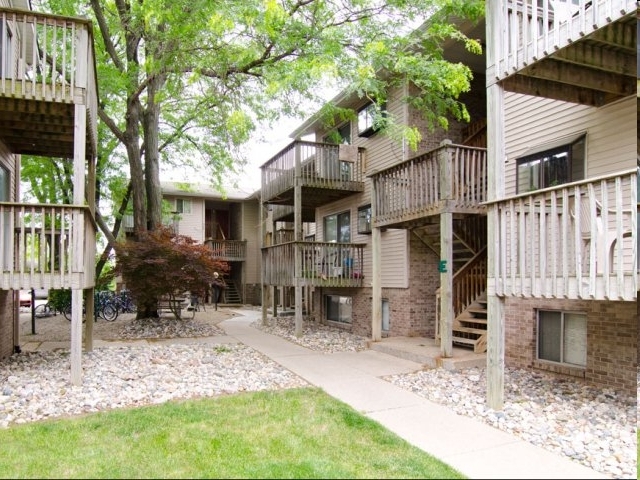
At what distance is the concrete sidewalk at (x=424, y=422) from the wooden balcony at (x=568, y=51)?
4264mm

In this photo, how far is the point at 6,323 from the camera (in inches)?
360

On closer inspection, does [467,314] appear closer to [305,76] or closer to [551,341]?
[551,341]

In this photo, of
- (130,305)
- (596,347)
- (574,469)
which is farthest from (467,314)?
(130,305)

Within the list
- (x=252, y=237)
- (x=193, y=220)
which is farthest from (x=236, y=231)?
(x=193, y=220)

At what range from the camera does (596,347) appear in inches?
271

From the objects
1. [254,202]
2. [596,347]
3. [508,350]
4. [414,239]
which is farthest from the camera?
[254,202]

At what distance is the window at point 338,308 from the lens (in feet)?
48.4

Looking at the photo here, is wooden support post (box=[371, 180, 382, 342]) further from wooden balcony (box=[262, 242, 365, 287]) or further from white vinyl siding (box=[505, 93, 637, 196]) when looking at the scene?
white vinyl siding (box=[505, 93, 637, 196])

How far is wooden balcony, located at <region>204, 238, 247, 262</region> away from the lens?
25.6 m

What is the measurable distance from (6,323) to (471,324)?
9.26 meters

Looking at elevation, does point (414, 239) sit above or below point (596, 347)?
above

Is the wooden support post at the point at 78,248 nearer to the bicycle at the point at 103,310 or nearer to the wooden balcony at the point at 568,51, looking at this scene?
the wooden balcony at the point at 568,51

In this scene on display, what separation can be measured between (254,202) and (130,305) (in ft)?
32.9

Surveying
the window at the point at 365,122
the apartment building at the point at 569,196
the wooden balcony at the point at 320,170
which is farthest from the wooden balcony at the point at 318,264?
the apartment building at the point at 569,196
